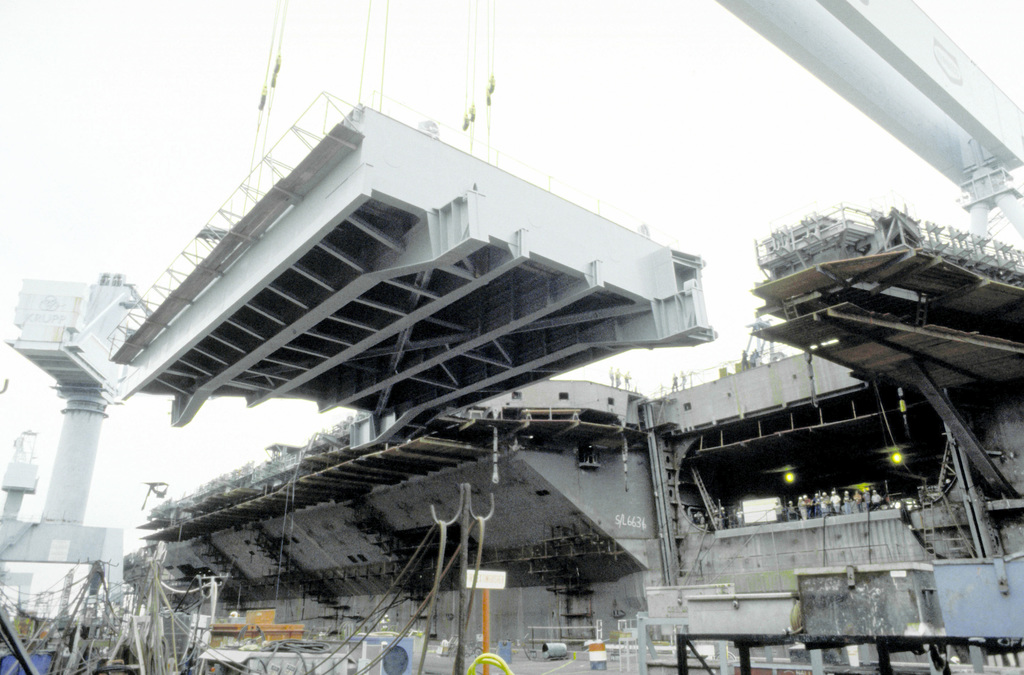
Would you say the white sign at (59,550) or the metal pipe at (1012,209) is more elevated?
the metal pipe at (1012,209)

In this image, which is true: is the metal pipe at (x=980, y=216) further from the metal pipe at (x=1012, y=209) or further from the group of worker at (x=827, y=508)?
the group of worker at (x=827, y=508)

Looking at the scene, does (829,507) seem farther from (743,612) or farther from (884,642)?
(884,642)

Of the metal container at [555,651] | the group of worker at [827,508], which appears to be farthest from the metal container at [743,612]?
the group of worker at [827,508]

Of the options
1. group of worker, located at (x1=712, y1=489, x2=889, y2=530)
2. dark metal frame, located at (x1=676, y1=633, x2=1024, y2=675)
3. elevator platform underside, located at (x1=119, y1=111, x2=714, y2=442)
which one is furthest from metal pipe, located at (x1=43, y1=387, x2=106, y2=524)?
dark metal frame, located at (x1=676, y1=633, x2=1024, y2=675)

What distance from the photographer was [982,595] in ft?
35.0

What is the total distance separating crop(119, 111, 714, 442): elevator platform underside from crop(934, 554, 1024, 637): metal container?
5.63 metres

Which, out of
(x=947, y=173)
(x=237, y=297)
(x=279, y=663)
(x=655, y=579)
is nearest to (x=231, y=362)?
(x=237, y=297)

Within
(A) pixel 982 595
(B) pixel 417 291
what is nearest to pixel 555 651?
(A) pixel 982 595

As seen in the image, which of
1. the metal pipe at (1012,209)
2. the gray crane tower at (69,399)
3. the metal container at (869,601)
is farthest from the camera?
the gray crane tower at (69,399)

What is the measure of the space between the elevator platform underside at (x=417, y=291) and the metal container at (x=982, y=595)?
18.5 ft

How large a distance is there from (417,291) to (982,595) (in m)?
10.5

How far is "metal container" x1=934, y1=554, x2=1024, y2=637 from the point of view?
1005 centimetres

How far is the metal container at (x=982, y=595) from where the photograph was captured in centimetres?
1005

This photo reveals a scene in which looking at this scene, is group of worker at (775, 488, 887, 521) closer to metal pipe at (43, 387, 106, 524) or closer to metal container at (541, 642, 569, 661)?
metal container at (541, 642, 569, 661)
